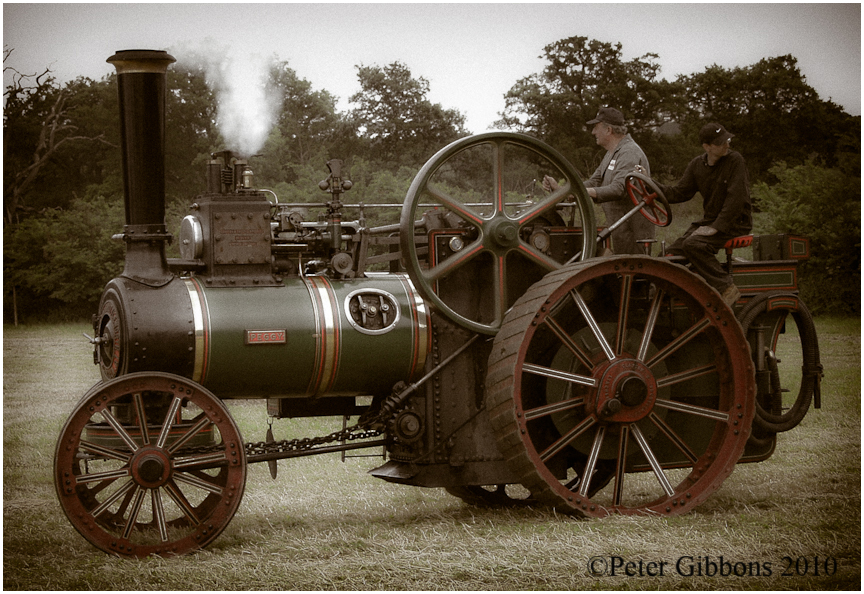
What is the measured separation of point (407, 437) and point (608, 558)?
4.83 ft

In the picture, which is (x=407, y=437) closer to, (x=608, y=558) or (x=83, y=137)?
(x=608, y=558)

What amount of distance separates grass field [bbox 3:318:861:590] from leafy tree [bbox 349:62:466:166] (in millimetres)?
10134

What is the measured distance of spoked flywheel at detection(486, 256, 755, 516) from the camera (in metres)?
5.50

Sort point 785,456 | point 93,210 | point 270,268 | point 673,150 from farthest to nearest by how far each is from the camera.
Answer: point 673,150 < point 93,210 < point 785,456 < point 270,268

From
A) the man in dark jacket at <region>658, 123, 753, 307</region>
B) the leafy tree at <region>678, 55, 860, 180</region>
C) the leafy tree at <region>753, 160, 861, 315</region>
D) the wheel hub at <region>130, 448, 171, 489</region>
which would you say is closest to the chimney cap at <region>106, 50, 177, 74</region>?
the wheel hub at <region>130, 448, 171, 489</region>

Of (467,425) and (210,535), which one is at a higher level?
(467,425)

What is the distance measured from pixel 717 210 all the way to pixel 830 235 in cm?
972

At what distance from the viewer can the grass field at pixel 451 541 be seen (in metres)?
4.75

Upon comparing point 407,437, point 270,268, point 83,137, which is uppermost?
point 83,137

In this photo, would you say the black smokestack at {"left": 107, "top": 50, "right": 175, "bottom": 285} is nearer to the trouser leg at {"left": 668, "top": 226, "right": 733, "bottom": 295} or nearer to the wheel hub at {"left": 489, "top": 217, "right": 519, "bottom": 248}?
the wheel hub at {"left": 489, "top": 217, "right": 519, "bottom": 248}

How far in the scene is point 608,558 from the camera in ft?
16.2

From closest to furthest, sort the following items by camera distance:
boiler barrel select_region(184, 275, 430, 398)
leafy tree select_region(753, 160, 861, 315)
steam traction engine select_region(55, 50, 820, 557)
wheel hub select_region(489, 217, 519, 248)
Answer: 1. steam traction engine select_region(55, 50, 820, 557)
2. boiler barrel select_region(184, 275, 430, 398)
3. wheel hub select_region(489, 217, 519, 248)
4. leafy tree select_region(753, 160, 861, 315)

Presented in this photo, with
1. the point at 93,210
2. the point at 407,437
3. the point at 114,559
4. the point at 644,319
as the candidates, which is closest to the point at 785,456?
the point at 644,319

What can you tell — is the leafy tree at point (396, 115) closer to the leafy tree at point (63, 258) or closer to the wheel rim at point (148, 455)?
the leafy tree at point (63, 258)
